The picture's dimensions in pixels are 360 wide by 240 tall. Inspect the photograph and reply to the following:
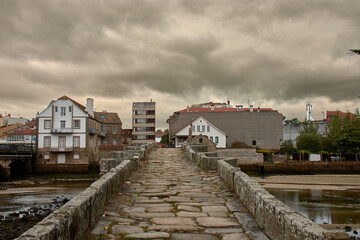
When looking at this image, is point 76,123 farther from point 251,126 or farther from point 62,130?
point 251,126

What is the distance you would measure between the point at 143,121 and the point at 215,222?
9595 cm

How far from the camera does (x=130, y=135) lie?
95438mm

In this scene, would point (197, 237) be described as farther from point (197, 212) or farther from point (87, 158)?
point (87, 158)

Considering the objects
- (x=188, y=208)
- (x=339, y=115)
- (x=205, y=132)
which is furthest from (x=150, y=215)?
(x=339, y=115)

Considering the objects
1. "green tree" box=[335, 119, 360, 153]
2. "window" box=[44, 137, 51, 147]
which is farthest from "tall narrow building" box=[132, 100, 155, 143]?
"green tree" box=[335, 119, 360, 153]

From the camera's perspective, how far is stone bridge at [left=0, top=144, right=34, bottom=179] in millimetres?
52847

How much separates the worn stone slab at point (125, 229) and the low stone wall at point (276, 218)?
199 centimetres

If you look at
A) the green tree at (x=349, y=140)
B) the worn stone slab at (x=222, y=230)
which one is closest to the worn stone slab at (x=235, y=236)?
the worn stone slab at (x=222, y=230)

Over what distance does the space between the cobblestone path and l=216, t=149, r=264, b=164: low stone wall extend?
48.3 meters

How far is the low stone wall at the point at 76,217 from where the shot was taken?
394cm

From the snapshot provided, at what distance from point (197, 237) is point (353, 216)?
57.7 ft

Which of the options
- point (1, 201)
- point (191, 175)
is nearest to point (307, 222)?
point (191, 175)

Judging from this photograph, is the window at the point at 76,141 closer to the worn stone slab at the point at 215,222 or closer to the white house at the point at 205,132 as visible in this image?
the white house at the point at 205,132

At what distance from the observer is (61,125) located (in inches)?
2384
